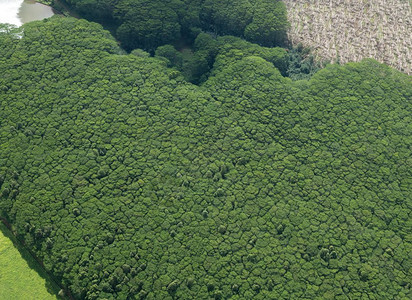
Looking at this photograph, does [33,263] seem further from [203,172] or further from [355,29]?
[355,29]

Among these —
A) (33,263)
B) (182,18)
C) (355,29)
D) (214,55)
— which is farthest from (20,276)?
(355,29)

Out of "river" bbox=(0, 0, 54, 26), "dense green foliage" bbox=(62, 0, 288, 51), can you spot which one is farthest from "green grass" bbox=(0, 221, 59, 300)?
"river" bbox=(0, 0, 54, 26)

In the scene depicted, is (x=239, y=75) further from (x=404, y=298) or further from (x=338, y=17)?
(x=404, y=298)

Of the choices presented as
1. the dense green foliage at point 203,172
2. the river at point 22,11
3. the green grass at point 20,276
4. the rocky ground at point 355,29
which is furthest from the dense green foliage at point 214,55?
the green grass at point 20,276

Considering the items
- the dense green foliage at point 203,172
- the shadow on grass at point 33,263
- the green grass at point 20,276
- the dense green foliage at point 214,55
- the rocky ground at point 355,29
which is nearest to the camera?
the dense green foliage at point 203,172

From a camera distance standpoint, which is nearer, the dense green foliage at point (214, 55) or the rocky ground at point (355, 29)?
the dense green foliage at point (214, 55)

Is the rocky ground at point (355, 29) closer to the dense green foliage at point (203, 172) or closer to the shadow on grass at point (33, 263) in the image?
the dense green foliage at point (203, 172)
